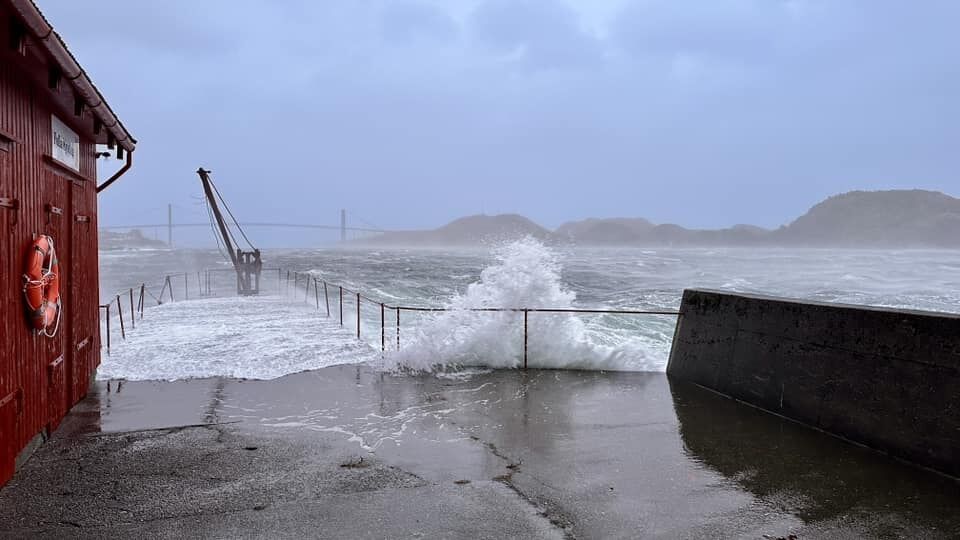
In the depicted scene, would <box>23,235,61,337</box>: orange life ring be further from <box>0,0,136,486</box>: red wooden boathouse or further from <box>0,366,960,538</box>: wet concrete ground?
<box>0,366,960,538</box>: wet concrete ground

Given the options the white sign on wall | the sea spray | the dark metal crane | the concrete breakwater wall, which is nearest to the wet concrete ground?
the concrete breakwater wall

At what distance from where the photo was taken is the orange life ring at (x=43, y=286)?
18.0 ft

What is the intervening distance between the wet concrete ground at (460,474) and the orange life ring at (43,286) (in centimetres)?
118

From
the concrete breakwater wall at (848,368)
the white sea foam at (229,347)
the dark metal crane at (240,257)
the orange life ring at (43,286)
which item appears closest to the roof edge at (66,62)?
the orange life ring at (43,286)

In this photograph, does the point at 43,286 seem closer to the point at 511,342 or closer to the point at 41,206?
the point at 41,206

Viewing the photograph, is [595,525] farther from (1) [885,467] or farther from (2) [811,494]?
(1) [885,467]

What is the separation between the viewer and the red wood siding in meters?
5.00

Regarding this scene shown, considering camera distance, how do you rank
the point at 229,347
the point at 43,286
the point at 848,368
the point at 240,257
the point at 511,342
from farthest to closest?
the point at 240,257 < the point at 229,347 < the point at 511,342 < the point at 848,368 < the point at 43,286

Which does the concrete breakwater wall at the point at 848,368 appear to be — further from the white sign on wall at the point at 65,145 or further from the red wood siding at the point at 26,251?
the white sign on wall at the point at 65,145

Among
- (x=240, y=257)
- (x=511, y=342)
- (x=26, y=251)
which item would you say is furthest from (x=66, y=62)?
(x=240, y=257)

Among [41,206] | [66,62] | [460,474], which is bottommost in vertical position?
[460,474]

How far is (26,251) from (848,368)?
767 centimetres

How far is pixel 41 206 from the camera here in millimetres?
6094

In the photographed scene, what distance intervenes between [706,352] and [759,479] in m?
3.54
